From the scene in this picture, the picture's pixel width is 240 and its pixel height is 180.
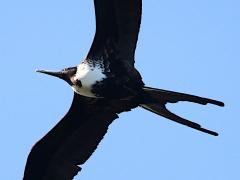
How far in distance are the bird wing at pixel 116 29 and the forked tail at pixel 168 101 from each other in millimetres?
429

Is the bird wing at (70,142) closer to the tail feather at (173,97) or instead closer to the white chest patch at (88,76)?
the white chest patch at (88,76)

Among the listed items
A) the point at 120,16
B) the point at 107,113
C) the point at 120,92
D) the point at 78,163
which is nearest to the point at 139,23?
the point at 120,16

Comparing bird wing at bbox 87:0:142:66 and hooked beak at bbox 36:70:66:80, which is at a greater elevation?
bird wing at bbox 87:0:142:66

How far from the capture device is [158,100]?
7.62m

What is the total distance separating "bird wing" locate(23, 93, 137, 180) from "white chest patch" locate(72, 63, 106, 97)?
0.49 meters

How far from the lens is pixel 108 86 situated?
25.6ft

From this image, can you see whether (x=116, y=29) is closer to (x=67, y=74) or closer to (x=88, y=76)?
(x=88, y=76)

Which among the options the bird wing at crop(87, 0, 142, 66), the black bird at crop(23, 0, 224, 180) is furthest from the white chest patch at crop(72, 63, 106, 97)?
the bird wing at crop(87, 0, 142, 66)

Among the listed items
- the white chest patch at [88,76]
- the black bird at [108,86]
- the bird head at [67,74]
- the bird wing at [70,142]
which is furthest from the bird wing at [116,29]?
the bird wing at [70,142]

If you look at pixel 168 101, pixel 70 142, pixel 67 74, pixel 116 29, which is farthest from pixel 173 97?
pixel 70 142

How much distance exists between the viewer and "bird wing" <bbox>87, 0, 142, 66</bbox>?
299 inches

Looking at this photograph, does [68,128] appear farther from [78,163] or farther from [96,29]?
[96,29]

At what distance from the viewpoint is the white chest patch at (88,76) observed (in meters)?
7.81

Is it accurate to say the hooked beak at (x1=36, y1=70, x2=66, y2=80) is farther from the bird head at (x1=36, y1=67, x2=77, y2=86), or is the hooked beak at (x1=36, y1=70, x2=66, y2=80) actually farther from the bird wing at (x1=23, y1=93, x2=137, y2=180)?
the bird wing at (x1=23, y1=93, x2=137, y2=180)
